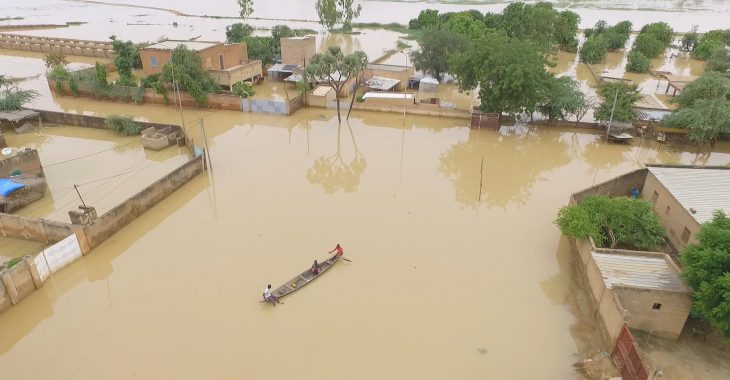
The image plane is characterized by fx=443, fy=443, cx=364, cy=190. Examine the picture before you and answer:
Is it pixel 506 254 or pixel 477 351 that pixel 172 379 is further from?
pixel 506 254

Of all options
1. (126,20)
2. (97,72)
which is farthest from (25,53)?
(126,20)

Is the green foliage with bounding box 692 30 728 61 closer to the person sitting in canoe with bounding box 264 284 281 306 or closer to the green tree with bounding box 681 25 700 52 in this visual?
the green tree with bounding box 681 25 700 52

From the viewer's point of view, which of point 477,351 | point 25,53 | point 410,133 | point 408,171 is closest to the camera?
point 477,351

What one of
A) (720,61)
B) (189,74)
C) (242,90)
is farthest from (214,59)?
(720,61)

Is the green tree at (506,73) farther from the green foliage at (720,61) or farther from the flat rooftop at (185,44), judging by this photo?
the green foliage at (720,61)

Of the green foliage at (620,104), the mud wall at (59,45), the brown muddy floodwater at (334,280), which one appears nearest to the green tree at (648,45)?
the green foliage at (620,104)

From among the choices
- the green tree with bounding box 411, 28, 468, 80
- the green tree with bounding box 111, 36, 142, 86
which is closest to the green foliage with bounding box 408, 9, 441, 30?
the green tree with bounding box 411, 28, 468, 80
